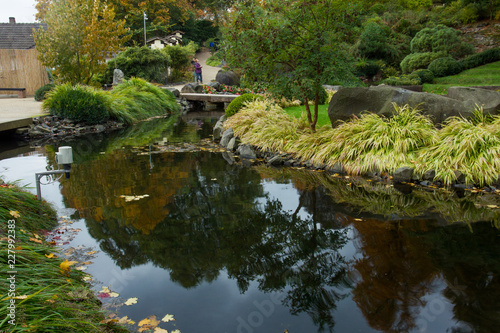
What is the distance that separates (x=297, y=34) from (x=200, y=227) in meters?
4.85

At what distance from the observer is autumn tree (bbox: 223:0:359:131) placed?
7664 mm

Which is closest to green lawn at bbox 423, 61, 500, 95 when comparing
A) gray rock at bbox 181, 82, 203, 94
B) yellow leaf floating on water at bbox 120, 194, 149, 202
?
yellow leaf floating on water at bbox 120, 194, 149, 202

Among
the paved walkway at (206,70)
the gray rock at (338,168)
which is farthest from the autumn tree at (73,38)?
the gray rock at (338,168)

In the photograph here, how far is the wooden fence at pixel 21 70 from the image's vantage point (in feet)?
70.0

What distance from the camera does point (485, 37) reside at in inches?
848

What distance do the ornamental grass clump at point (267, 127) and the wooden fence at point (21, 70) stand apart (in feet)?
52.6

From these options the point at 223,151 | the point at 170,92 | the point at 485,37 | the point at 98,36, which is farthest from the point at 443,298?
the point at 485,37

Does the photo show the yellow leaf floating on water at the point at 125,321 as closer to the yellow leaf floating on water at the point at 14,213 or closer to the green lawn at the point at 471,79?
the yellow leaf floating on water at the point at 14,213

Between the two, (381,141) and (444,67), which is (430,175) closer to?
(381,141)

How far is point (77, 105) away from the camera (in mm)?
13070

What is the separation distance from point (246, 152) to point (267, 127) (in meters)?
0.84

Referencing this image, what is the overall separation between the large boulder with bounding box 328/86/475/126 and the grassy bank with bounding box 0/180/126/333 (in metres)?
6.37

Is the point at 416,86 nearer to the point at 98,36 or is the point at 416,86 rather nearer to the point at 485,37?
the point at 485,37

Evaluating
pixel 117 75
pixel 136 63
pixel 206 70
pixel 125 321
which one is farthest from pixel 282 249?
pixel 206 70
